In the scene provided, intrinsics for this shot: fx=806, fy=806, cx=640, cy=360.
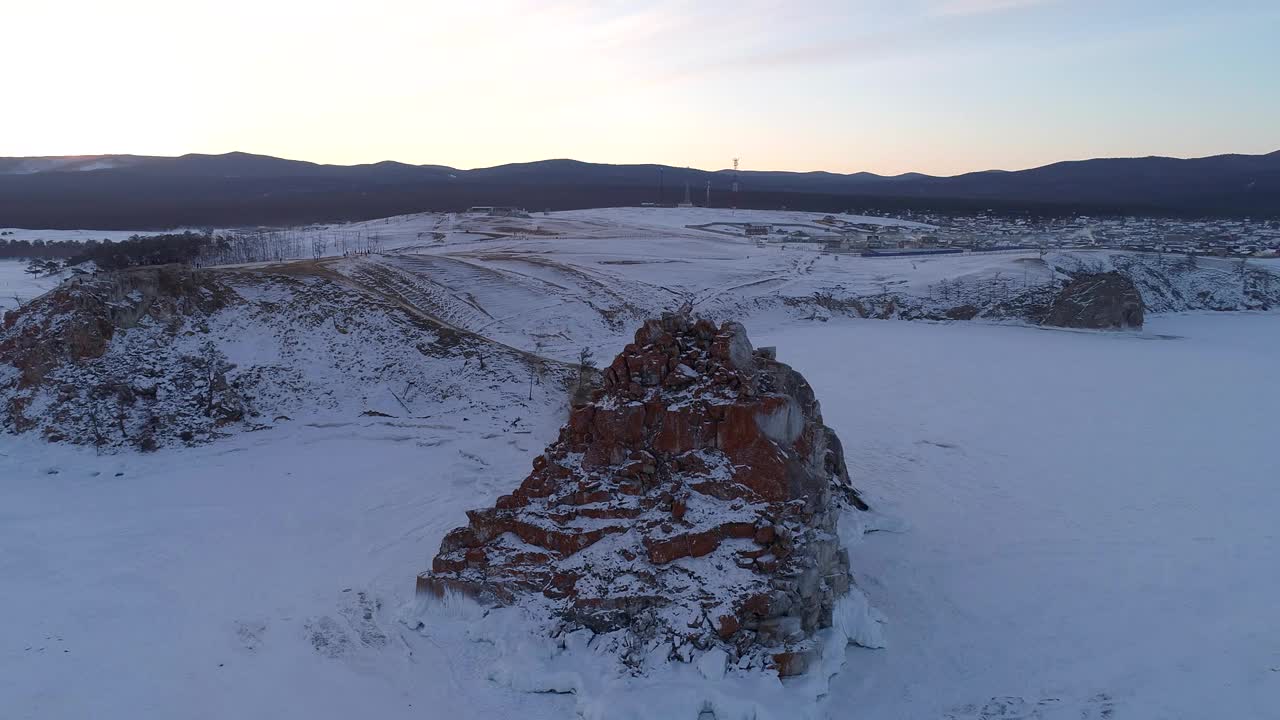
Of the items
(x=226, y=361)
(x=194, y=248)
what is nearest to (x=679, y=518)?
(x=226, y=361)

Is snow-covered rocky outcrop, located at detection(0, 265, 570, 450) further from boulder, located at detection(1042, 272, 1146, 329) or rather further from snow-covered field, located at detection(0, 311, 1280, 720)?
boulder, located at detection(1042, 272, 1146, 329)

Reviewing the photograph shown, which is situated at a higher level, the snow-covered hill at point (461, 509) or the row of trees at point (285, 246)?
the row of trees at point (285, 246)

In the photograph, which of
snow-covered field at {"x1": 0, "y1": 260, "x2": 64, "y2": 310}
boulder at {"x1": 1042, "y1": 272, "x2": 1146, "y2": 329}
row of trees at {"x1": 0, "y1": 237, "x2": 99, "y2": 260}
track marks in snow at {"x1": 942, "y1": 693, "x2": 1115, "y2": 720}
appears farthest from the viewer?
row of trees at {"x1": 0, "y1": 237, "x2": 99, "y2": 260}

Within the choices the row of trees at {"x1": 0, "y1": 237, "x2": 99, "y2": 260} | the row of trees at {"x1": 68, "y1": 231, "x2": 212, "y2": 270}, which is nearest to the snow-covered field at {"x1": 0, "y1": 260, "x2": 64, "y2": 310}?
the row of trees at {"x1": 68, "y1": 231, "x2": 212, "y2": 270}

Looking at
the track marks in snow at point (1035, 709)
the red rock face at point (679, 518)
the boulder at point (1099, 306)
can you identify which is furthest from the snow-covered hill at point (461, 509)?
the boulder at point (1099, 306)

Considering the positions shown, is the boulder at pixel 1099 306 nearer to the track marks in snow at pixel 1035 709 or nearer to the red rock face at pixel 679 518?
the red rock face at pixel 679 518

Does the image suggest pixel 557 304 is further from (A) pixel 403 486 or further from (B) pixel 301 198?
(B) pixel 301 198

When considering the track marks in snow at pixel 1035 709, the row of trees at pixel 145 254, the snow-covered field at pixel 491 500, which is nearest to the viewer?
the track marks in snow at pixel 1035 709
